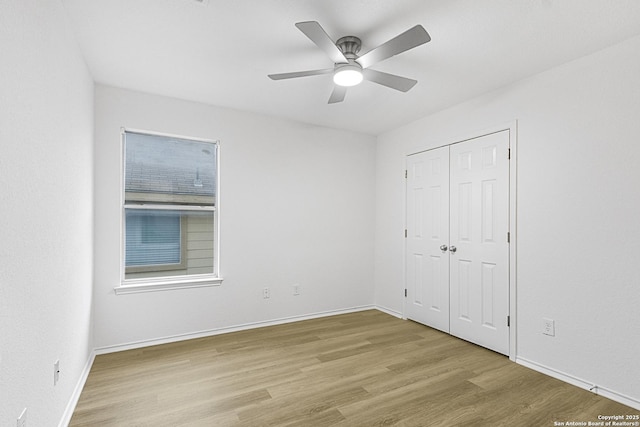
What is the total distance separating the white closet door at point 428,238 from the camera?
376cm

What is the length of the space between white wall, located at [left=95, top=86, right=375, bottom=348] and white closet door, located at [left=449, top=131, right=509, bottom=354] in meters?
1.43

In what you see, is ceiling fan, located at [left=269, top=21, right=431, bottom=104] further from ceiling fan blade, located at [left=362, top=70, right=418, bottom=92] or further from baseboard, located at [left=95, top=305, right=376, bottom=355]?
baseboard, located at [left=95, top=305, right=376, bottom=355]

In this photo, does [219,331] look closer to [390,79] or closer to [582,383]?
[390,79]

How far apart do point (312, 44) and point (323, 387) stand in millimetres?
2575

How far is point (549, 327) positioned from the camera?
107 inches

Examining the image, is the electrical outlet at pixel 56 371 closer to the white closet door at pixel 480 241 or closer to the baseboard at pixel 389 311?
the white closet door at pixel 480 241

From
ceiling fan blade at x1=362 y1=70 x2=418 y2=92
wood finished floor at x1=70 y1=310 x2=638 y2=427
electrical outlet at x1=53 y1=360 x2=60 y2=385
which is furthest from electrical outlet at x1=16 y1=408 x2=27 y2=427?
ceiling fan blade at x1=362 y1=70 x2=418 y2=92

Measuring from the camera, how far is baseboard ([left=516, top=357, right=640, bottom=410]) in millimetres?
2252

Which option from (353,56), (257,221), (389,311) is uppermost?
(353,56)

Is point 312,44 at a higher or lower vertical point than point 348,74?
higher

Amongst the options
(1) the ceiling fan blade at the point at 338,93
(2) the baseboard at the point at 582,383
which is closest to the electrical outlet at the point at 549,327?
(2) the baseboard at the point at 582,383

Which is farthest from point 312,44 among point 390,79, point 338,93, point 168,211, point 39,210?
point 168,211

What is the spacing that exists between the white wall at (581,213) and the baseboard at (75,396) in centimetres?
351

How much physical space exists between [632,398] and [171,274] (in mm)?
4054
